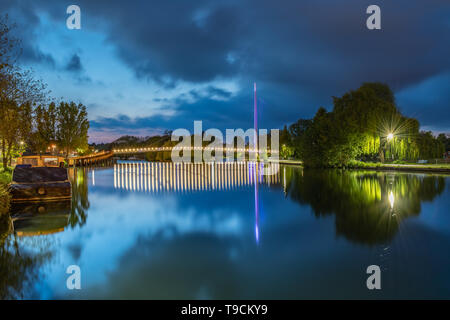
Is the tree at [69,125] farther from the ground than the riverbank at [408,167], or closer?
farther from the ground

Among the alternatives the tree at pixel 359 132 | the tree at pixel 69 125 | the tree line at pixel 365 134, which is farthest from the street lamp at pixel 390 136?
the tree at pixel 69 125

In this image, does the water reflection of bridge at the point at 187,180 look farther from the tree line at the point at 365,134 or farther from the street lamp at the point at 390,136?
the street lamp at the point at 390,136

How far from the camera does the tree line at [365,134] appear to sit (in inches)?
1316

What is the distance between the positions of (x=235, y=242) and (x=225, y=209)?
15.3 feet

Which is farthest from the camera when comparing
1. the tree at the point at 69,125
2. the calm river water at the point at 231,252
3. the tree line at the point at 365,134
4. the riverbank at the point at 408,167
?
the tree at the point at 69,125

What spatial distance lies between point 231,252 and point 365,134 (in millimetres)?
33040

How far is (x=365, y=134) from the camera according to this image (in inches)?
1347

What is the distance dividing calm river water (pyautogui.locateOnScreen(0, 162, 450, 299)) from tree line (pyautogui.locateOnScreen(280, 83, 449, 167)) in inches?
1005

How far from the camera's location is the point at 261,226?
336 inches

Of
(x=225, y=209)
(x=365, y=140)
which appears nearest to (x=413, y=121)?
(x=365, y=140)

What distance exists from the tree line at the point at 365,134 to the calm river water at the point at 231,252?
2552 cm

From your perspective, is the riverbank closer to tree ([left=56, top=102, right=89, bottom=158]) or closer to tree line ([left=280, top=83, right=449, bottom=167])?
tree line ([left=280, top=83, right=449, bottom=167])
